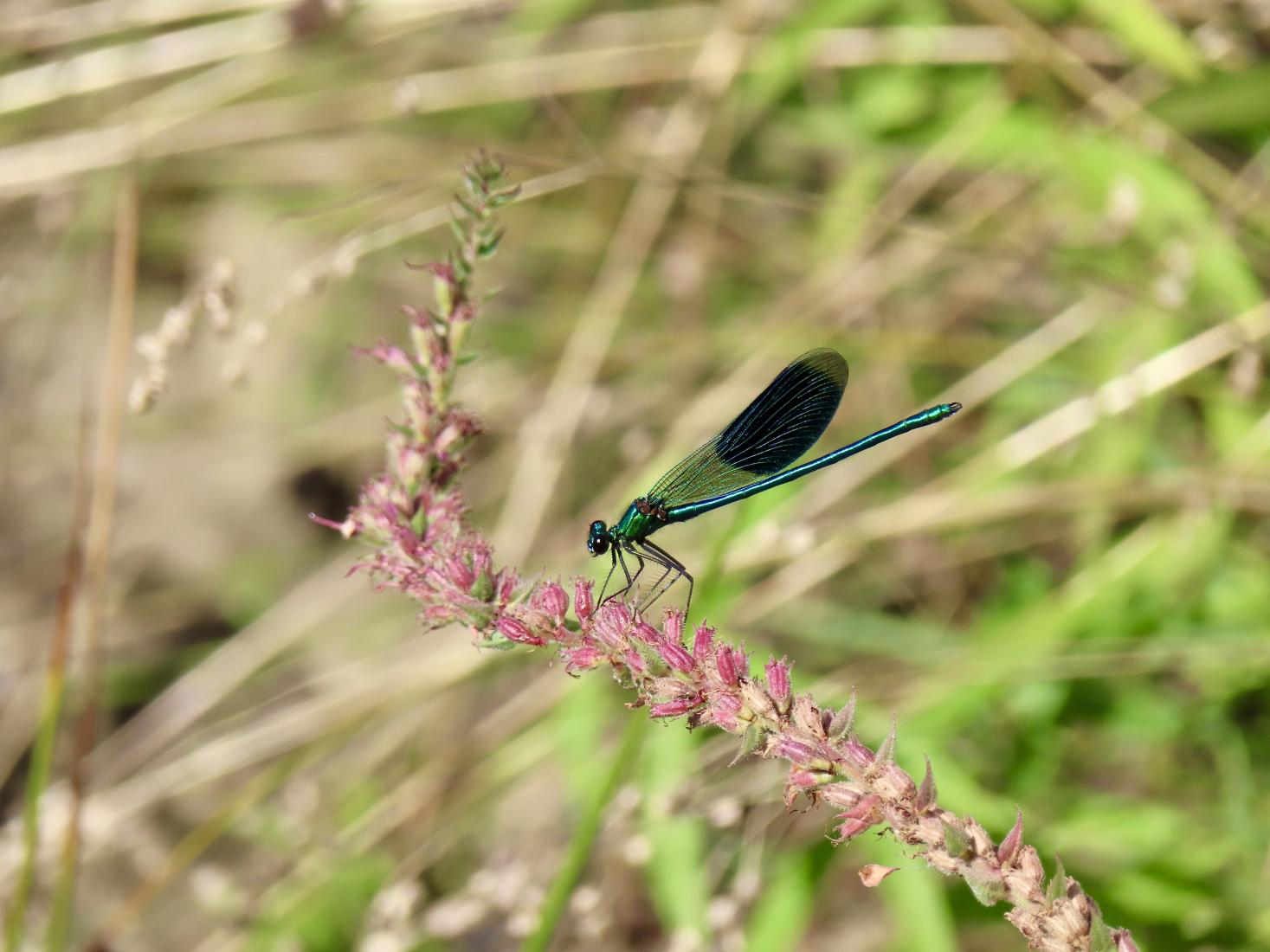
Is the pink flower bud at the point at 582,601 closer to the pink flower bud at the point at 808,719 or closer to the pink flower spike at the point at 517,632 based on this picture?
the pink flower spike at the point at 517,632

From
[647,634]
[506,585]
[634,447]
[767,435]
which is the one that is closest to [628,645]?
[647,634]

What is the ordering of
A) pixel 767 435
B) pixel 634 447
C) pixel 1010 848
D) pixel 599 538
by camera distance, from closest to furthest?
1. pixel 1010 848
2. pixel 599 538
3. pixel 767 435
4. pixel 634 447

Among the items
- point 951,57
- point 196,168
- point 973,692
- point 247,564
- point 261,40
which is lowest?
point 973,692

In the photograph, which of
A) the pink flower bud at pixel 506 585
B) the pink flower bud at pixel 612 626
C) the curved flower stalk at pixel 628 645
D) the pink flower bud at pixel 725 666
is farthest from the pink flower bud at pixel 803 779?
the pink flower bud at pixel 506 585

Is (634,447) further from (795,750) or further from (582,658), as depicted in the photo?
(795,750)

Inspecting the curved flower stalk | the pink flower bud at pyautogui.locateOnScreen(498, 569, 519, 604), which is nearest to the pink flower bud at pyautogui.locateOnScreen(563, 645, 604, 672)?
the curved flower stalk

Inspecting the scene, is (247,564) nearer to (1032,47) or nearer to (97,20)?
(97,20)

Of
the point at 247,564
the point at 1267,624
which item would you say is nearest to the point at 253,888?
the point at 247,564
